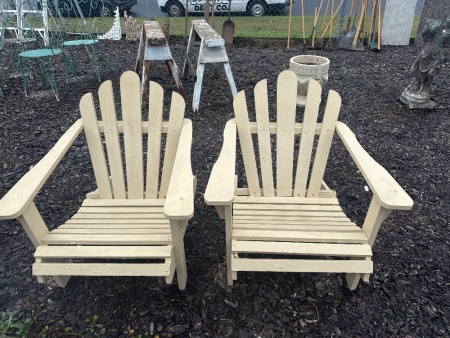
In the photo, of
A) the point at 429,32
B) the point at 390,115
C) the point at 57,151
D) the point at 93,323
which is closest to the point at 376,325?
the point at 93,323

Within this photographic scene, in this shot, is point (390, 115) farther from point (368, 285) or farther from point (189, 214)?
point (189, 214)

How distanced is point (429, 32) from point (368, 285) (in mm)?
3007

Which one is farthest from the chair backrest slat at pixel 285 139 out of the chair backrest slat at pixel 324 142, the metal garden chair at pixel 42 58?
the metal garden chair at pixel 42 58

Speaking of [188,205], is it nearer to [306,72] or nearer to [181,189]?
[181,189]

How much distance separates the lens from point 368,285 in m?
1.88

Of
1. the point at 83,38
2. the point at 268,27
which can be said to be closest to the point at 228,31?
the point at 268,27

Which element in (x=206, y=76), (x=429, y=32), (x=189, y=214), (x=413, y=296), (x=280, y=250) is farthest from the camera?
→ (x=206, y=76)

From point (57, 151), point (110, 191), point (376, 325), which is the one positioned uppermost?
point (57, 151)

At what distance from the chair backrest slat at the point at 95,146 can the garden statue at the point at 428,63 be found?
344 centimetres

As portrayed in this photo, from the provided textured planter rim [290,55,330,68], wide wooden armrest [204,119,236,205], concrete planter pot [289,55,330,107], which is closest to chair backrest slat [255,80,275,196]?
wide wooden armrest [204,119,236,205]

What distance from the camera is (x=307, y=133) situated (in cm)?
209

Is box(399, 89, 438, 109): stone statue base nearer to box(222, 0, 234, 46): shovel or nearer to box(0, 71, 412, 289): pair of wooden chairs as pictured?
box(0, 71, 412, 289): pair of wooden chairs

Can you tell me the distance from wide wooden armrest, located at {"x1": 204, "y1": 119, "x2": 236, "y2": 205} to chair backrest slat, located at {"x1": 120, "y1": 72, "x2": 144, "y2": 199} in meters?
0.57

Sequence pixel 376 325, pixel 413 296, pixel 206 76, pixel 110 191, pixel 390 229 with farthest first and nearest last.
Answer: pixel 206 76 → pixel 390 229 → pixel 110 191 → pixel 413 296 → pixel 376 325
